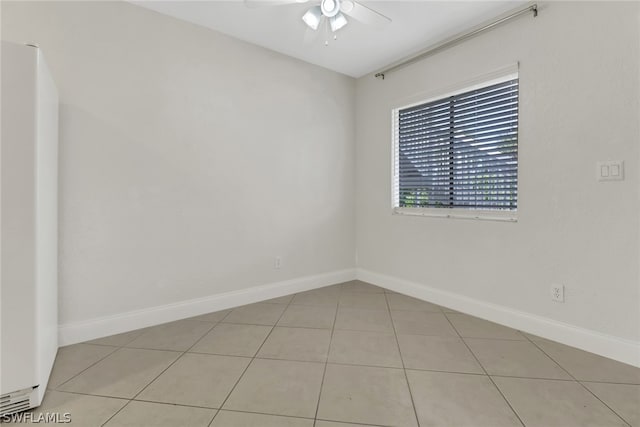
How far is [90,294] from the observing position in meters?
2.17

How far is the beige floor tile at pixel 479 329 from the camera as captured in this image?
2.23m

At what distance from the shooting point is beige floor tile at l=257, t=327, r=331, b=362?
194cm

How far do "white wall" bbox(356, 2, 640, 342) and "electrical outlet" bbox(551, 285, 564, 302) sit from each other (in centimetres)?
4

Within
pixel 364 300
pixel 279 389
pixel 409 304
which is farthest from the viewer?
pixel 364 300

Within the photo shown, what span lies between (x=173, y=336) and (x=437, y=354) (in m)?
1.84

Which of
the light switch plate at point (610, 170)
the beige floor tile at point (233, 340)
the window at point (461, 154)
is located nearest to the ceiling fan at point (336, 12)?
the window at point (461, 154)

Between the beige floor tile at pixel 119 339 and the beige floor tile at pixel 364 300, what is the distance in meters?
1.69

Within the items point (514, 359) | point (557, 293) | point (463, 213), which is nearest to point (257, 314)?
point (514, 359)

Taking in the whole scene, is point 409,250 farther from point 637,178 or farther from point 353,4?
point 353,4

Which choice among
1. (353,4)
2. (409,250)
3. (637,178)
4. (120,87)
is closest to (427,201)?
(409,250)

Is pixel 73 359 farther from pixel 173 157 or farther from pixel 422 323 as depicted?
pixel 422 323

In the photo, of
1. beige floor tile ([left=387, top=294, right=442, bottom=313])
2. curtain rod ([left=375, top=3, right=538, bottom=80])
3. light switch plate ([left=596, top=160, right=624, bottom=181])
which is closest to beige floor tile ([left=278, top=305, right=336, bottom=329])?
beige floor tile ([left=387, top=294, right=442, bottom=313])

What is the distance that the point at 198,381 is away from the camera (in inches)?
65.4

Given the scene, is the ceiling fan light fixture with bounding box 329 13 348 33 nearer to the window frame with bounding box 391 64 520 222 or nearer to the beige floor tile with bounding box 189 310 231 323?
the window frame with bounding box 391 64 520 222
